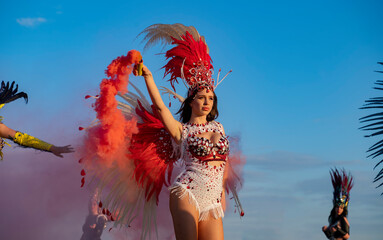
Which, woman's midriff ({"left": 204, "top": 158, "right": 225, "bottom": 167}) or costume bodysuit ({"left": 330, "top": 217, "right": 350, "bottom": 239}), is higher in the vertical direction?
woman's midriff ({"left": 204, "top": 158, "right": 225, "bottom": 167})

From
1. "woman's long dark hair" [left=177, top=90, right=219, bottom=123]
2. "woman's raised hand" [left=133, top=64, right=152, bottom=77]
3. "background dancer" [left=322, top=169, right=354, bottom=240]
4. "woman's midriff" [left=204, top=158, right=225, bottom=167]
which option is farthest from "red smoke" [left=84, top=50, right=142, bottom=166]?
"background dancer" [left=322, top=169, right=354, bottom=240]

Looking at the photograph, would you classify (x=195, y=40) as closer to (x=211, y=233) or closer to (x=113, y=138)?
(x=113, y=138)

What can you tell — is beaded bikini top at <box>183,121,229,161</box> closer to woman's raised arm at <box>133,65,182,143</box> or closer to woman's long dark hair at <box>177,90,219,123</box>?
woman's raised arm at <box>133,65,182,143</box>

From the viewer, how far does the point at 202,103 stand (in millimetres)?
5586

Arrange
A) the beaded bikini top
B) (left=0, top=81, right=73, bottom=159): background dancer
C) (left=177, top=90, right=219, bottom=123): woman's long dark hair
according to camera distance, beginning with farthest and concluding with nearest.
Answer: (left=0, top=81, right=73, bottom=159): background dancer < (left=177, top=90, right=219, bottom=123): woman's long dark hair < the beaded bikini top

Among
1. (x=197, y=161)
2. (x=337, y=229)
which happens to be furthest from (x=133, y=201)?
(x=337, y=229)

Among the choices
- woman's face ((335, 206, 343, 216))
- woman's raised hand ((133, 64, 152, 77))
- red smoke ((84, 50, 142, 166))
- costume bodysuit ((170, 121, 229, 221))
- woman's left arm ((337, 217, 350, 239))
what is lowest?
woman's left arm ((337, 217, 350, 239))

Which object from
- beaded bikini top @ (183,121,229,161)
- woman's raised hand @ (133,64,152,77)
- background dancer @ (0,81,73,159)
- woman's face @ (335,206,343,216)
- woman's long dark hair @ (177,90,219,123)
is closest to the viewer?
woman's raised hand @ (133,64,152,77)

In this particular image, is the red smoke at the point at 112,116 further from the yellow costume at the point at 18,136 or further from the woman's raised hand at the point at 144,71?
the yellow costume at the point at 18,136

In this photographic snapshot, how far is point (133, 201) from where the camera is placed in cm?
605

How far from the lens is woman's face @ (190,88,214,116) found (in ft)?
18.3

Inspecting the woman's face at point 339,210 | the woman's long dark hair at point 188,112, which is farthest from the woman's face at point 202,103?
the woman's face at point 339,210

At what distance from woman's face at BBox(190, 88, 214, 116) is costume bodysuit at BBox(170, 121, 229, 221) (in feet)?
1.08

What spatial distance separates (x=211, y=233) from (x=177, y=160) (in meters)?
1.18
